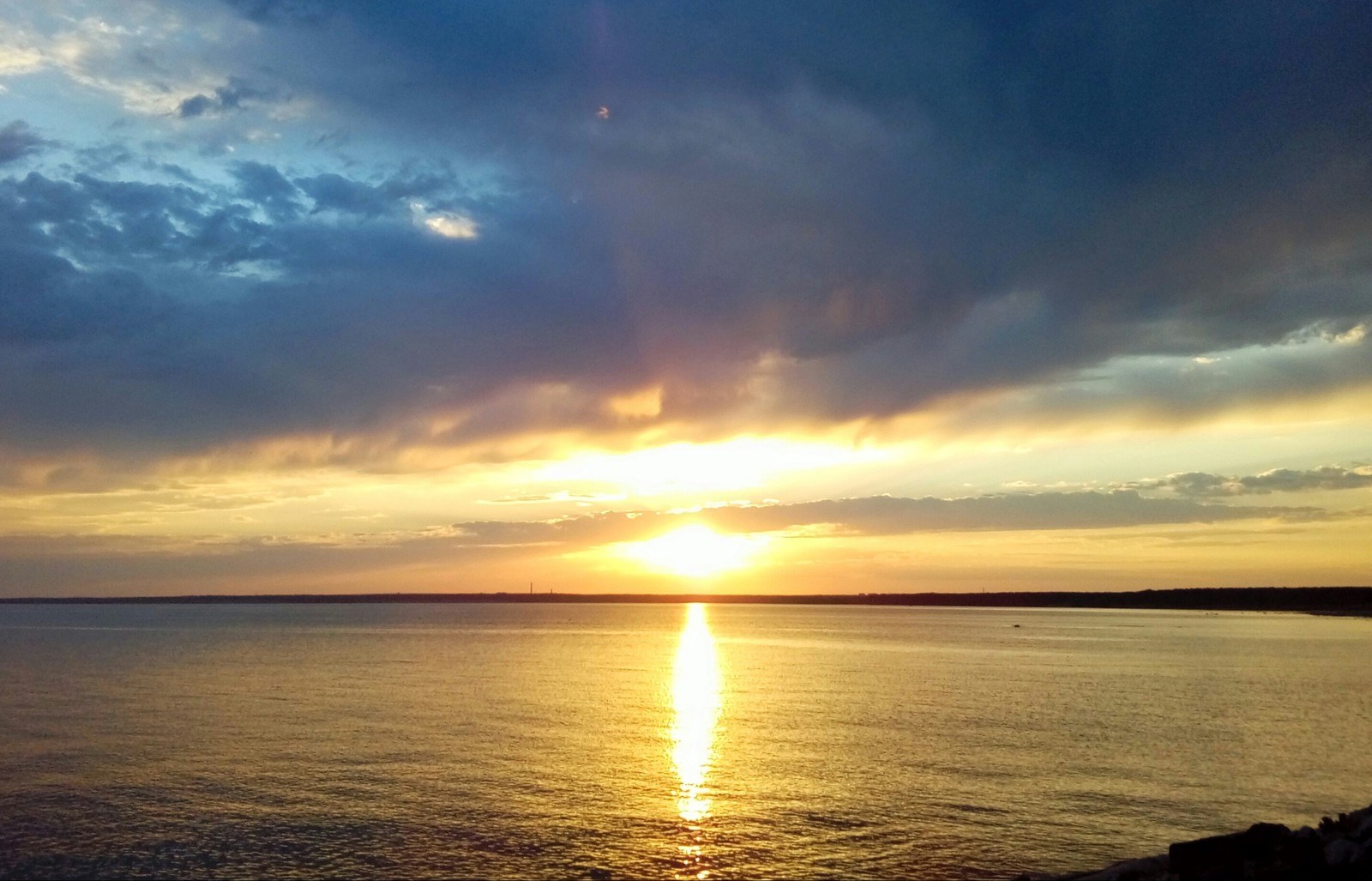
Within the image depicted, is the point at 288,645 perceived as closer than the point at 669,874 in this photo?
No

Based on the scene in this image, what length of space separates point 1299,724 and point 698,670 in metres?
48.5

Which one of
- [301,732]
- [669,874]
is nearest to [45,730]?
[301,732]

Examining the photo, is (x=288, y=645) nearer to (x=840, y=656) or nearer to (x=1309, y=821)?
(x=840, y=656)

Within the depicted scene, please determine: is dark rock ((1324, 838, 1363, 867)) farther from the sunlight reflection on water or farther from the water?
the sunlight reflection on water

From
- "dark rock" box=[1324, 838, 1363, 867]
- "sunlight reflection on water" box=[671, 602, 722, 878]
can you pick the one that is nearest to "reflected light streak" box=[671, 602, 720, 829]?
"sunlight reflection on water" box=[671, 602, 722, 878]

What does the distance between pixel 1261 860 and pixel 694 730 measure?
1184 inches

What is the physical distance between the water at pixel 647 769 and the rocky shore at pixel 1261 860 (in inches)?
131

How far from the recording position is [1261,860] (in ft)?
70.7

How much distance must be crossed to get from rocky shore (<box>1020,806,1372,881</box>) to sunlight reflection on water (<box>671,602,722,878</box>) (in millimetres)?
8957

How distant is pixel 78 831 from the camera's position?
2795cm

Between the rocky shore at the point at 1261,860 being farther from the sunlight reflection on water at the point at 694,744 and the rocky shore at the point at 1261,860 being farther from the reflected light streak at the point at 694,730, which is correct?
the reflected light streak at the point at 694,730

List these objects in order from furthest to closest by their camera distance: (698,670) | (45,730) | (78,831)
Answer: (698,670) < (45,730) < (78,831)

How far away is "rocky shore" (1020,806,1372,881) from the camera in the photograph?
801 inches

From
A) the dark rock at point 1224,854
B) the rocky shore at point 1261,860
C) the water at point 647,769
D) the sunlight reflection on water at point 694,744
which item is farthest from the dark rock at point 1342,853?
the sunlight reflection on water at point 694,744
